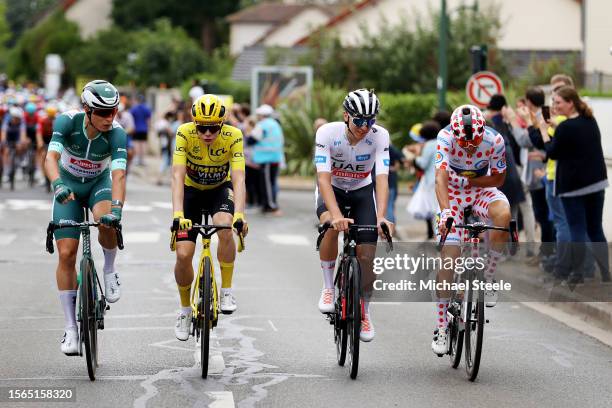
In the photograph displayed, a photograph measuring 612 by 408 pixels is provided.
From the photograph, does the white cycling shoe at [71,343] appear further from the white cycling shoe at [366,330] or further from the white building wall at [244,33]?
the white building wall at [244,33]

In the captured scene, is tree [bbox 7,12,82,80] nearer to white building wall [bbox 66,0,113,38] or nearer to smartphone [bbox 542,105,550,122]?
white building wall [bbox 66,0,113,38]

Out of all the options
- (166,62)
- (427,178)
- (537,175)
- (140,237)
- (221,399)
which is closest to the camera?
(221,399)

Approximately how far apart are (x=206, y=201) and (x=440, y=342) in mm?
1937

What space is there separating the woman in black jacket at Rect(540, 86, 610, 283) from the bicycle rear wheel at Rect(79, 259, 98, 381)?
5.38 meters

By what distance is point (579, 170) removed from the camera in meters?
13.8

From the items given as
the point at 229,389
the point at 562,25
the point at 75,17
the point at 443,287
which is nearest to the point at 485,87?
the point at 443,287

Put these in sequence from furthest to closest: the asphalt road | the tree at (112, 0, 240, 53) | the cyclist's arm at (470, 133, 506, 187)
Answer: the tree at (112, 0, 240, 53), the cyclist's arm at (470, 133, 506, 187), the asphalt road

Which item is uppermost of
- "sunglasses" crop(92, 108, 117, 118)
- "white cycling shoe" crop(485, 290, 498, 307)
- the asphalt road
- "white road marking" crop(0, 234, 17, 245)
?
"sunglasses" crop(92, 108, 117, 118)

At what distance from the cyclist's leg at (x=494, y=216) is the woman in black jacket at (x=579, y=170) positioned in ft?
10.3

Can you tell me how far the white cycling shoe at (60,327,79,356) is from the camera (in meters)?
9.57

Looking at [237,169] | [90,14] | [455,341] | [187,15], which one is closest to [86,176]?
[237,169]

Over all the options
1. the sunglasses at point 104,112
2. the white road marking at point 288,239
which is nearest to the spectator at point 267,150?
the white road marking at point 288,239

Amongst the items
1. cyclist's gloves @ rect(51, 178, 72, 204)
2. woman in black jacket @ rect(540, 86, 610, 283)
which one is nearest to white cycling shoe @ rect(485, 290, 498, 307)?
cyclist's gloves @ rect(51, 178, 72, 204)

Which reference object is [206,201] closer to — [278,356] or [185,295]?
[185,295]
